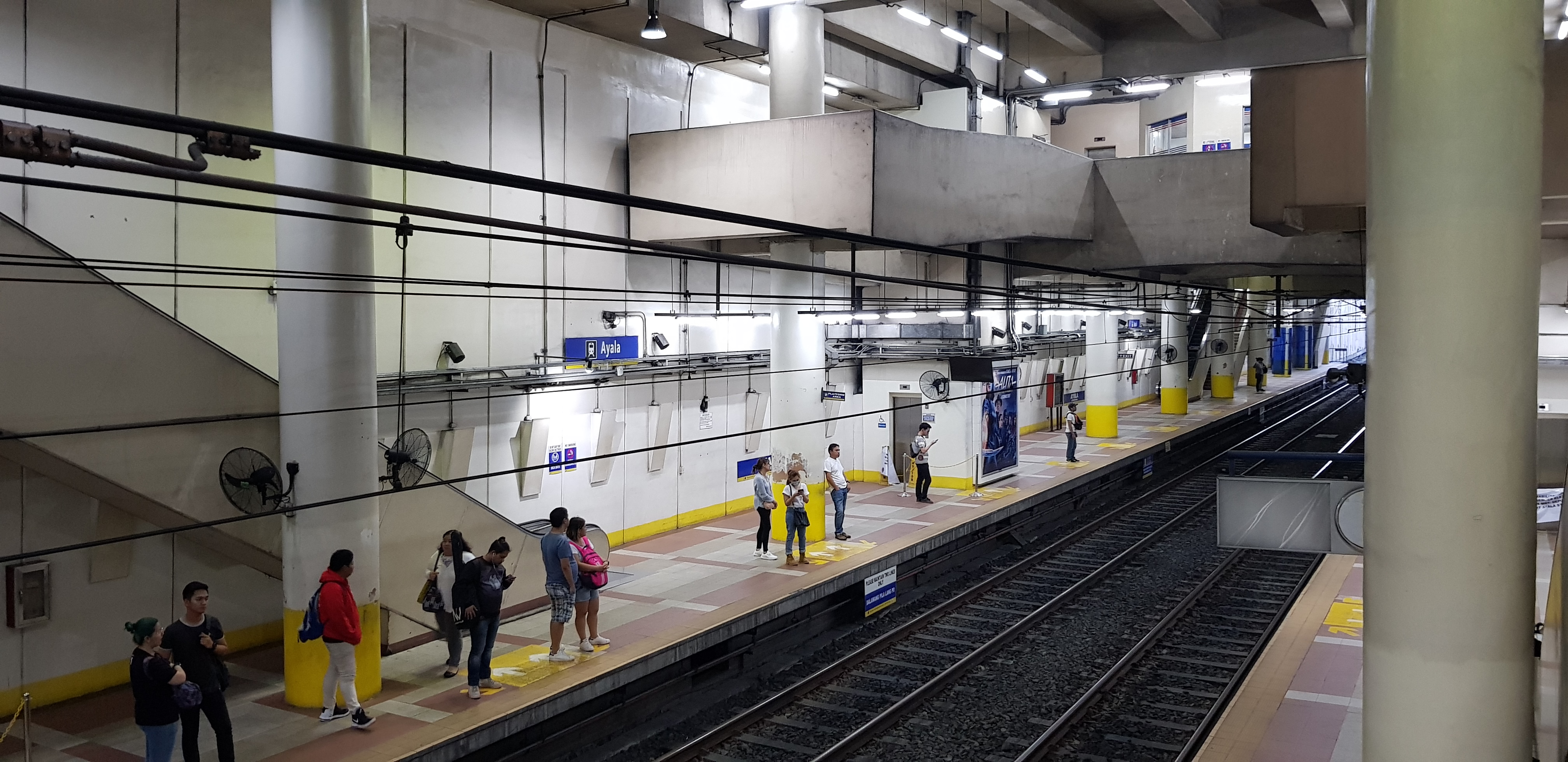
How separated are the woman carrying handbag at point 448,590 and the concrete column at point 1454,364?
22.8 feet

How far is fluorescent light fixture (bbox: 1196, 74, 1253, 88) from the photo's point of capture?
21689 millimetres

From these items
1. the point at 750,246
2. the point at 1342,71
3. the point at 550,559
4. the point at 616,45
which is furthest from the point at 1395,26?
the point at 616,45

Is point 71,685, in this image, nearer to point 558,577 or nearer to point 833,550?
point 558,577

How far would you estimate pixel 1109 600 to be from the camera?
1359cm

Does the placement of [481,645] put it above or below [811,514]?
below

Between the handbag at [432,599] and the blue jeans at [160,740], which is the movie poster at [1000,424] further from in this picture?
the blue jeans at [160,740]

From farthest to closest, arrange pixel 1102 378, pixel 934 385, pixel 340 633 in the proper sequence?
pixel 1102 378
pixel 934 385
pixel 340 633

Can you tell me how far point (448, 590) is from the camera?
9.16 m

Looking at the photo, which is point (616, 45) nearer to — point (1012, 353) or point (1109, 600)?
point (1012, 353)

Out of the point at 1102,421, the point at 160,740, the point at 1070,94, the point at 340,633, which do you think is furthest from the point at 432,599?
the point at 1102,421

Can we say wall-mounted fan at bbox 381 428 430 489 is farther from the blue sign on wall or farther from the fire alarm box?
the blue sign on wall

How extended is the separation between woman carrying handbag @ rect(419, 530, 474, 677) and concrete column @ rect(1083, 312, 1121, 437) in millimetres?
18784

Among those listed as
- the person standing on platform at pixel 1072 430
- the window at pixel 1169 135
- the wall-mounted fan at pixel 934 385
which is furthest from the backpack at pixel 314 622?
the window at pixel 1169 135

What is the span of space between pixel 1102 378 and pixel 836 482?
12658 millimetres
